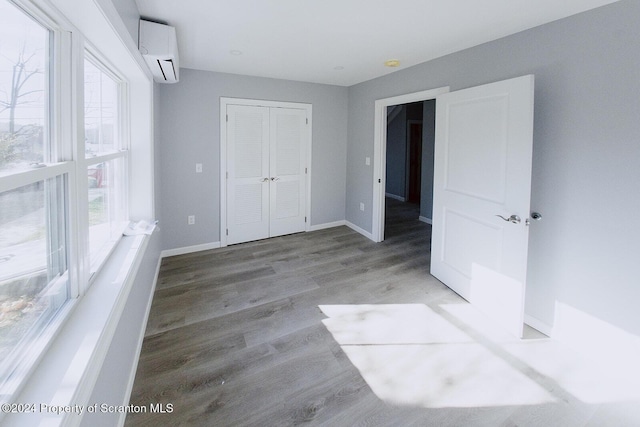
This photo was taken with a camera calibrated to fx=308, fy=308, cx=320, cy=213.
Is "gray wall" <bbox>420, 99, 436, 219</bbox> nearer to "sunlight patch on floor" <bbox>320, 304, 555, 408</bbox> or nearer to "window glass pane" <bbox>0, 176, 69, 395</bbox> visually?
"sunlight patch on floor" <bbox>320, 304, 555, 408</bbox>

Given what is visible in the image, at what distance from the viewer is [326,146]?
4.85 m

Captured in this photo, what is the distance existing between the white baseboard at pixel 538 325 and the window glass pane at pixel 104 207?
9.99 feet

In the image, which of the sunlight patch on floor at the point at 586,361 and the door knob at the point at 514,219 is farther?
the door knob at the point at 514,219

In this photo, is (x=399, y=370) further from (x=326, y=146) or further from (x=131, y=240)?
(x=326, y=146)

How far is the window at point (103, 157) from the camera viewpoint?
167 cm

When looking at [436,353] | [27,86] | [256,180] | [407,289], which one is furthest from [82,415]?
[256,180]

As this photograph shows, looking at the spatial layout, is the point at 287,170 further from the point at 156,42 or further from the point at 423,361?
the point at 423,361

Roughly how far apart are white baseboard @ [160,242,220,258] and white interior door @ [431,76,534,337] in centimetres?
280

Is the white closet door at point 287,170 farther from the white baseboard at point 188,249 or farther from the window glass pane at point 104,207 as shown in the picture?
the window glass pane at point 104,207

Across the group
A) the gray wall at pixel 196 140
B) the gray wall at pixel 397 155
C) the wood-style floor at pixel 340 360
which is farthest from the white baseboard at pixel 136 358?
the gray wall at pixel 397 155

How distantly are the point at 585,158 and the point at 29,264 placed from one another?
299 cm

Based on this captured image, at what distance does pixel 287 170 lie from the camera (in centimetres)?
455

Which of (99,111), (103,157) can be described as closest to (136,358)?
(103,157)

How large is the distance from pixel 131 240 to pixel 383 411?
2.00 meters
